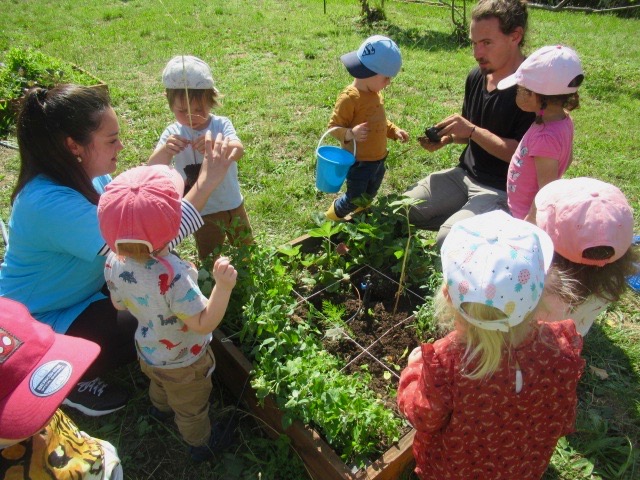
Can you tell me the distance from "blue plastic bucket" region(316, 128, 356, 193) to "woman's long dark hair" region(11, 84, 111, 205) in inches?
49.3

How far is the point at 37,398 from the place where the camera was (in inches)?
47.4

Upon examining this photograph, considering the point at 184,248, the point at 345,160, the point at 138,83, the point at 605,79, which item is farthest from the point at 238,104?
the point at 605,79

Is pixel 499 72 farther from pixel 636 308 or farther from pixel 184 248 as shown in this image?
pixel 184 248

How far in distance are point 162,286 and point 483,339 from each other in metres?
1.07

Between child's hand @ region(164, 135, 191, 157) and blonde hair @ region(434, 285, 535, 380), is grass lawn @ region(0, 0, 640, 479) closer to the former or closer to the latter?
child's hand @ region(164, 135, 191, 157)

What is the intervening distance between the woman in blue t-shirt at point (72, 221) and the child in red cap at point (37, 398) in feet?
2.44

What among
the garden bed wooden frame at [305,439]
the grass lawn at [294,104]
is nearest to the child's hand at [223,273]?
the garden bed wooden frame at [305,439]

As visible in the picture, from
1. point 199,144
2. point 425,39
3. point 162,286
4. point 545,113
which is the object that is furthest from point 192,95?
point 425,39

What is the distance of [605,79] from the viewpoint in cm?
664

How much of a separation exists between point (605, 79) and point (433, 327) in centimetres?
596

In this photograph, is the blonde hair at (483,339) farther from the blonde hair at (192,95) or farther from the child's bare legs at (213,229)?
the blonde hair at (192,95)

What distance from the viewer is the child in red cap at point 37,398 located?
3.86 ft

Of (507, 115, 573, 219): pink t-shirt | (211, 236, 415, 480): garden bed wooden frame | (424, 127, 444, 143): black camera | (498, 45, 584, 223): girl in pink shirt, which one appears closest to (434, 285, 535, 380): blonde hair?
(211, 236, 415, 480): garden bed wooden frame

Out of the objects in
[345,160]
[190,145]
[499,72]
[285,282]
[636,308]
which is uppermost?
[499,72]
